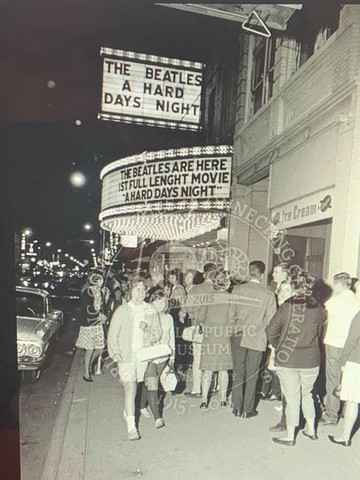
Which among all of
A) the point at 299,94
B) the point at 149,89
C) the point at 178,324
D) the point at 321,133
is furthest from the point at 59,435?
the point at 149,89

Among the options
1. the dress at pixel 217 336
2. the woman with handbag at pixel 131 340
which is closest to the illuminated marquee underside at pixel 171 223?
the dress at pixel 217 336

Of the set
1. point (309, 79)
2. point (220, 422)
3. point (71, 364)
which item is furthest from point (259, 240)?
point (220, 422)

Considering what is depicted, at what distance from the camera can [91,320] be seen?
21.2ft

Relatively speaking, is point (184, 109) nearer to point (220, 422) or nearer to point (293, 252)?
point (293, 252)

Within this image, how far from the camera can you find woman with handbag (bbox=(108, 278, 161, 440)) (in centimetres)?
439

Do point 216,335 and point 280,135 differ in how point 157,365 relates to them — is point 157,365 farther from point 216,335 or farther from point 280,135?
point 280,135

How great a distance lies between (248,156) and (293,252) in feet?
8.97

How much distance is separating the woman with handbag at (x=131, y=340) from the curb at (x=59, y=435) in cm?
78

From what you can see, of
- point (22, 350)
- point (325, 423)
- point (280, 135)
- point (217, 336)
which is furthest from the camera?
point (280, 135)

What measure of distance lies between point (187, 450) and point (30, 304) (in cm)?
508

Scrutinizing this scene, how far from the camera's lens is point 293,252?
8398 mm

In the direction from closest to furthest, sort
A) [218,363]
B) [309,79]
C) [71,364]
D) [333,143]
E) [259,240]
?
[218,363] < [333,143] < [309,79] < [71,364] < [259,240]

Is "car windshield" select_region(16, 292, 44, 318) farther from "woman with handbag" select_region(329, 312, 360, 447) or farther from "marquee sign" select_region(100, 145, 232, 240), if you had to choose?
"woman with handbag" select_region(329, 312, 360, 447)

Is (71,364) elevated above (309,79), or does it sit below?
below
